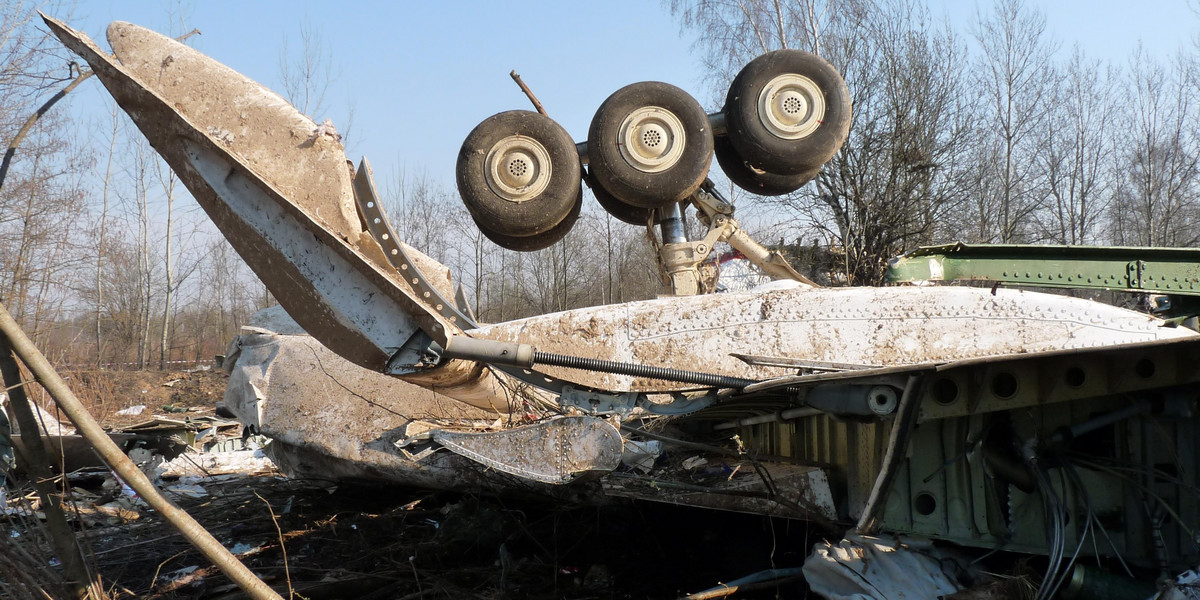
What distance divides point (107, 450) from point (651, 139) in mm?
3142

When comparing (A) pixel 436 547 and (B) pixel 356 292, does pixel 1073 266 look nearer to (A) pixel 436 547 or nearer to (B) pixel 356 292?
(A) pixel 436 547

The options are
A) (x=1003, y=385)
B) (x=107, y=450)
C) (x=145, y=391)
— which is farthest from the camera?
(x=145, y=391)

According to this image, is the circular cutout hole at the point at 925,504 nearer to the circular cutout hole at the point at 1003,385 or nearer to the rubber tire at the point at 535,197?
the circular cutout hole at the point at 1003,385

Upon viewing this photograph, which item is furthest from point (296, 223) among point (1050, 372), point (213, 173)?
point (1050, 372)

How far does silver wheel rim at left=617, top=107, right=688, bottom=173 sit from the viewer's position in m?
4.63

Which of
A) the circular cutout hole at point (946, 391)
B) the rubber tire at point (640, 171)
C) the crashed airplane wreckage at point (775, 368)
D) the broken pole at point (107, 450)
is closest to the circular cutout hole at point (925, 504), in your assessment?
the crashed airplane wreckage at point (775, 368)

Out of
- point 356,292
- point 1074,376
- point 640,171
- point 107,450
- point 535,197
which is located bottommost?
point 107,450

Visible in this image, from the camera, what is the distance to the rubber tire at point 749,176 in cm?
512

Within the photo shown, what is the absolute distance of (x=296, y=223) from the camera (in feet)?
11.7

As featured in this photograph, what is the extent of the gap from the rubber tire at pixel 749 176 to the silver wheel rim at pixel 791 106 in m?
0.32

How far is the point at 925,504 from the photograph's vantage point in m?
3.54

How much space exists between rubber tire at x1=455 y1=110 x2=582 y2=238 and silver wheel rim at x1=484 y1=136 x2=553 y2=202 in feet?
0.08

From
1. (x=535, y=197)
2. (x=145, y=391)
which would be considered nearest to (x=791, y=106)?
(x=535, y=197)

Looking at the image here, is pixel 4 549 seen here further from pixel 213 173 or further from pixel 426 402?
pixel 426 402
